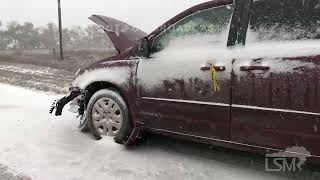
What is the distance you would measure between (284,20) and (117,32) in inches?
99.8

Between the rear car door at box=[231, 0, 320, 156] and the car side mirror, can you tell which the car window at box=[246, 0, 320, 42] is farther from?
the car side mirror

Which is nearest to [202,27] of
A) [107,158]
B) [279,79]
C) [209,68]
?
[209,68]

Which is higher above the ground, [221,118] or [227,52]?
[227,52]

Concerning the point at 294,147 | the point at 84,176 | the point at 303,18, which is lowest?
the point at 84,176

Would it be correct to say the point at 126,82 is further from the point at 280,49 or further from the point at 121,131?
the point at 280,49

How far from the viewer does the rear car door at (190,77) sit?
4.30 metres

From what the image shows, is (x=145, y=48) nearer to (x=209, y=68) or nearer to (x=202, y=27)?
(x=202, y=27)

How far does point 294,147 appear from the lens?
154 inches

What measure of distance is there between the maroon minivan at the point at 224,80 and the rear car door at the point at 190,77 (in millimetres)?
10

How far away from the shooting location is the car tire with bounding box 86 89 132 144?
202 inches

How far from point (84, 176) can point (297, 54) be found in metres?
2.28

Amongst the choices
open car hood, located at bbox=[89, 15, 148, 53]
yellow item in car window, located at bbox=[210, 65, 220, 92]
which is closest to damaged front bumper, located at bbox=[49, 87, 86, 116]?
open car hood, located at bbox=[89, 15, 148, 53]

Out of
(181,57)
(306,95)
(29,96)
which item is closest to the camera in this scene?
(306,95)

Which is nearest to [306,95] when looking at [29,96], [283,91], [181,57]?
[283,91]
